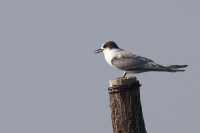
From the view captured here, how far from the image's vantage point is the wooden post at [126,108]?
33.6 feet

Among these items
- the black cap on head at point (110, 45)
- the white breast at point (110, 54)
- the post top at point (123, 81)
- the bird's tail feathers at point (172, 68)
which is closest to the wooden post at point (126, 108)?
the post top at point (123, 81)

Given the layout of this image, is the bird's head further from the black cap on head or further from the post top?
the post top

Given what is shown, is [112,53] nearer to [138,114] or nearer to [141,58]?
[141,58]

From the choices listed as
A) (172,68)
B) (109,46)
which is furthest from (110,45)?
(172,68)

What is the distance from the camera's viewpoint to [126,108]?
10.3m

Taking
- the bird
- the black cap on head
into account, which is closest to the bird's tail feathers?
the bird

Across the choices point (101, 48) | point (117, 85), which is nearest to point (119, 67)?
point (101, 48)

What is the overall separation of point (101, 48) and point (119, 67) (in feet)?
7.71

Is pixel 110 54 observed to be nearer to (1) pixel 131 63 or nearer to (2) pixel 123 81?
(1) pixel 131 63

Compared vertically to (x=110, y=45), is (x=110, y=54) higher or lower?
lower

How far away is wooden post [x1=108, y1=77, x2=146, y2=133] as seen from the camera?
33.6 ft

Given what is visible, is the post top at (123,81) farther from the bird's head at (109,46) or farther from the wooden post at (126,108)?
the bird's head at (109,46)

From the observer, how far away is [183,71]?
15305 mm

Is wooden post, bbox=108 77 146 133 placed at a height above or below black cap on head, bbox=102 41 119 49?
below
